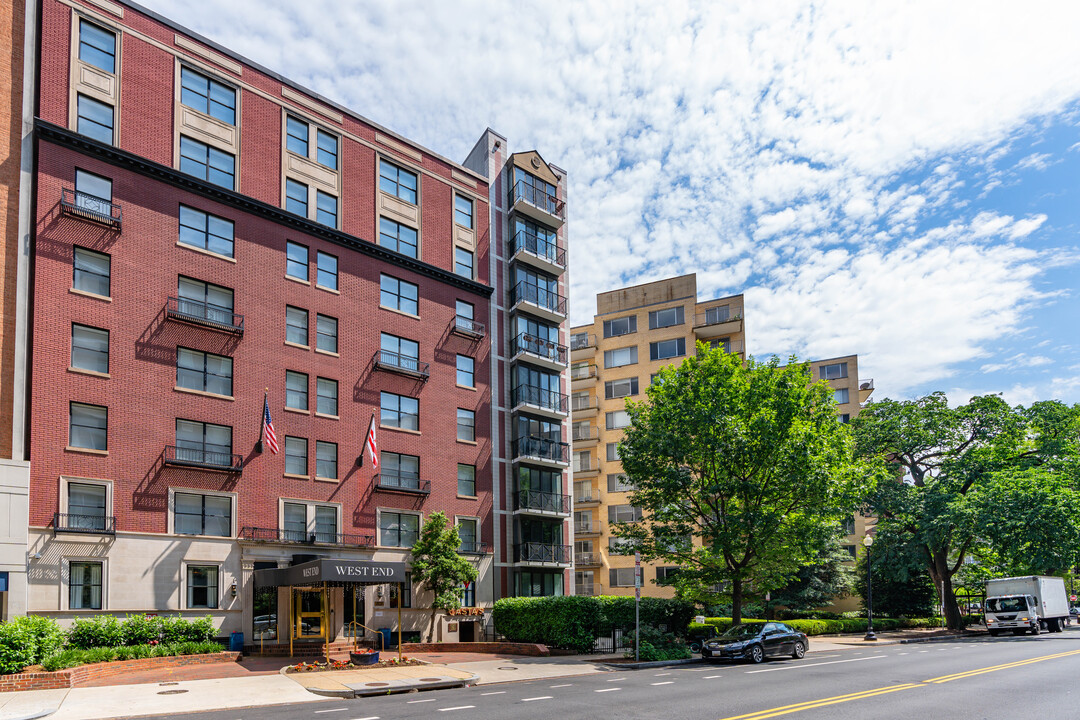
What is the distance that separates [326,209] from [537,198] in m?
14.0

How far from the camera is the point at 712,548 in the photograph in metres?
33.3

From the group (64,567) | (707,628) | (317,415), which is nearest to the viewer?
(64,567)

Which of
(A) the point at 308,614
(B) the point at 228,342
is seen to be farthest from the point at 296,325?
(A) the point at 308,614

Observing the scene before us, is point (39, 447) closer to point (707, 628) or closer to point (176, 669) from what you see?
point (176, 669)

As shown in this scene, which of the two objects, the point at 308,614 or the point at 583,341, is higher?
the point at 583,341

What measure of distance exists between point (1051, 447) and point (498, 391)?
1346 inches

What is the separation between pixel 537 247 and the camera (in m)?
47.0

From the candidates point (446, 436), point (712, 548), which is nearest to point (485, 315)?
point (446, 436)

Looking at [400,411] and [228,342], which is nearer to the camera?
[228,342]

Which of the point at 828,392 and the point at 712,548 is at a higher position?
the point at 828,392

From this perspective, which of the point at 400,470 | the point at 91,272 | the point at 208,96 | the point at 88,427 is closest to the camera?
the point at 88,427

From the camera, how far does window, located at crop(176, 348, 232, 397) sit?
104 feet

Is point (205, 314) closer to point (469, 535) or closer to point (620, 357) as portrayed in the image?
point (469, 535)

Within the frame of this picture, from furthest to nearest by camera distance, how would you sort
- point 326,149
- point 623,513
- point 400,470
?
point 623,513 → point 400,470 → point 326,149
